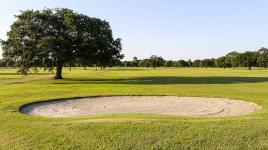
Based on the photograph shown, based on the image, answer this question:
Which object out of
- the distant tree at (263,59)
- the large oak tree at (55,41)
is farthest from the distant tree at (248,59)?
the large oak tree at (55,41)

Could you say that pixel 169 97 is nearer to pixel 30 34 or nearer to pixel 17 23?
pixel 30 34

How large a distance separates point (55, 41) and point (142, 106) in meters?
35.4

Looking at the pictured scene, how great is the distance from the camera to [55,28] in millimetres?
58312

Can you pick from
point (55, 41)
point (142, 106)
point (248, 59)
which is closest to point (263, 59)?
point (248, 59)

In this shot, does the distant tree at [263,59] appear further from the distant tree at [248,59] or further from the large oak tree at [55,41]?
the large oak tree at [55,41]

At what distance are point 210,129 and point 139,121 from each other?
2.79 meters

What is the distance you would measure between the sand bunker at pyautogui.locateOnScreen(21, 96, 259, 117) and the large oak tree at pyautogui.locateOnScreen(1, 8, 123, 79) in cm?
3135

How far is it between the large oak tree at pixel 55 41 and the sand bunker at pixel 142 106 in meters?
31.3

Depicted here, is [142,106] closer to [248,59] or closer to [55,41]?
[55,41]

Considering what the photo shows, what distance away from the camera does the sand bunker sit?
19453 mm

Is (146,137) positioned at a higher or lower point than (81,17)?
lower

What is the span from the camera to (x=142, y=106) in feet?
72.4

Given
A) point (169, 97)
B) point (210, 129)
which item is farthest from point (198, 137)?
point (169, 97)

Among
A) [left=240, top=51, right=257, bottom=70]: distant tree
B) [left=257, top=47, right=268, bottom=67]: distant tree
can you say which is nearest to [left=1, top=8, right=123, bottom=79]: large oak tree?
[left=257, top=47, right=268, bottom=67]: distant tree
